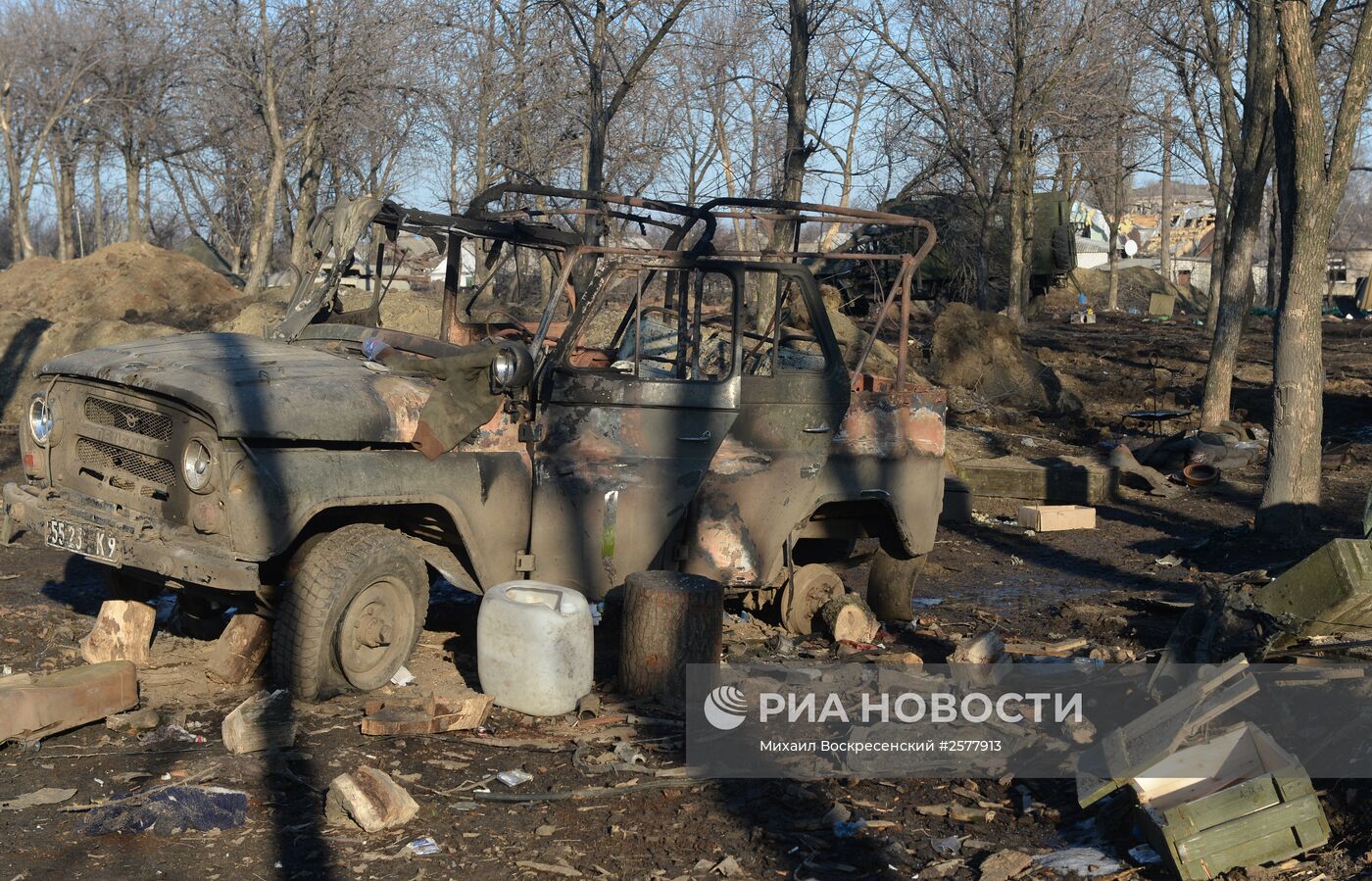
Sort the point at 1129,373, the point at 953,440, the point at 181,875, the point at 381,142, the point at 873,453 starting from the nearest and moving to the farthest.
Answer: the point at 181,875 < the point at 873,453 < the point at 953,440 < the point at 1129,373 < the point at 381,142

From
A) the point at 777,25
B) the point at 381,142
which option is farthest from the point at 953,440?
the point at 381,142

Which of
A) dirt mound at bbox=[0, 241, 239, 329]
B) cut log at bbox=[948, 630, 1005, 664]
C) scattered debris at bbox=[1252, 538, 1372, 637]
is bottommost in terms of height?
cut log at bbox=[948, 630, 1005, 664]

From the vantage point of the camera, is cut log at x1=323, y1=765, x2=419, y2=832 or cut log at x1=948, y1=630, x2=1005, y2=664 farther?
cut log at x1=948, y1=630, x2=1005, y2=664

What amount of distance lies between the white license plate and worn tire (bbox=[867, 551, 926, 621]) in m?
4.17

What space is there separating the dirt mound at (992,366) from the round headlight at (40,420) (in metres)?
13.9

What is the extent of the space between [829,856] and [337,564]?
252 cm

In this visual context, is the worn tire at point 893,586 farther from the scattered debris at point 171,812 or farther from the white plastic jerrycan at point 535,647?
the scattered debris at point 171,812

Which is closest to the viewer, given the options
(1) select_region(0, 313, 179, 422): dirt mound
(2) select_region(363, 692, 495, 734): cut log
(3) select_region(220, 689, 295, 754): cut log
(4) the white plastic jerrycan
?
(3) select_region(220, 689, 295, 754): cut log

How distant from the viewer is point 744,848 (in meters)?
4.37

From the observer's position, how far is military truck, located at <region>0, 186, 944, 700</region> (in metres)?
5.46

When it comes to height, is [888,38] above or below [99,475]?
above

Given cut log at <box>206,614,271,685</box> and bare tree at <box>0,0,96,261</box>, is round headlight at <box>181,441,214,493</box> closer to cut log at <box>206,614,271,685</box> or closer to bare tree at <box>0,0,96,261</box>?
cut log at <box>206,614,271,685</box>

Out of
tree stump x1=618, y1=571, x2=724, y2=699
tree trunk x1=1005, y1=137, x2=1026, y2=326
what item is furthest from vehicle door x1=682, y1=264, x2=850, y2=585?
tree trunk x1=1005, y1=137, x2=1026, y2=326

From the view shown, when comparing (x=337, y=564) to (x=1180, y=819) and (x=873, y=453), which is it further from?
(x=1180, y=819)
